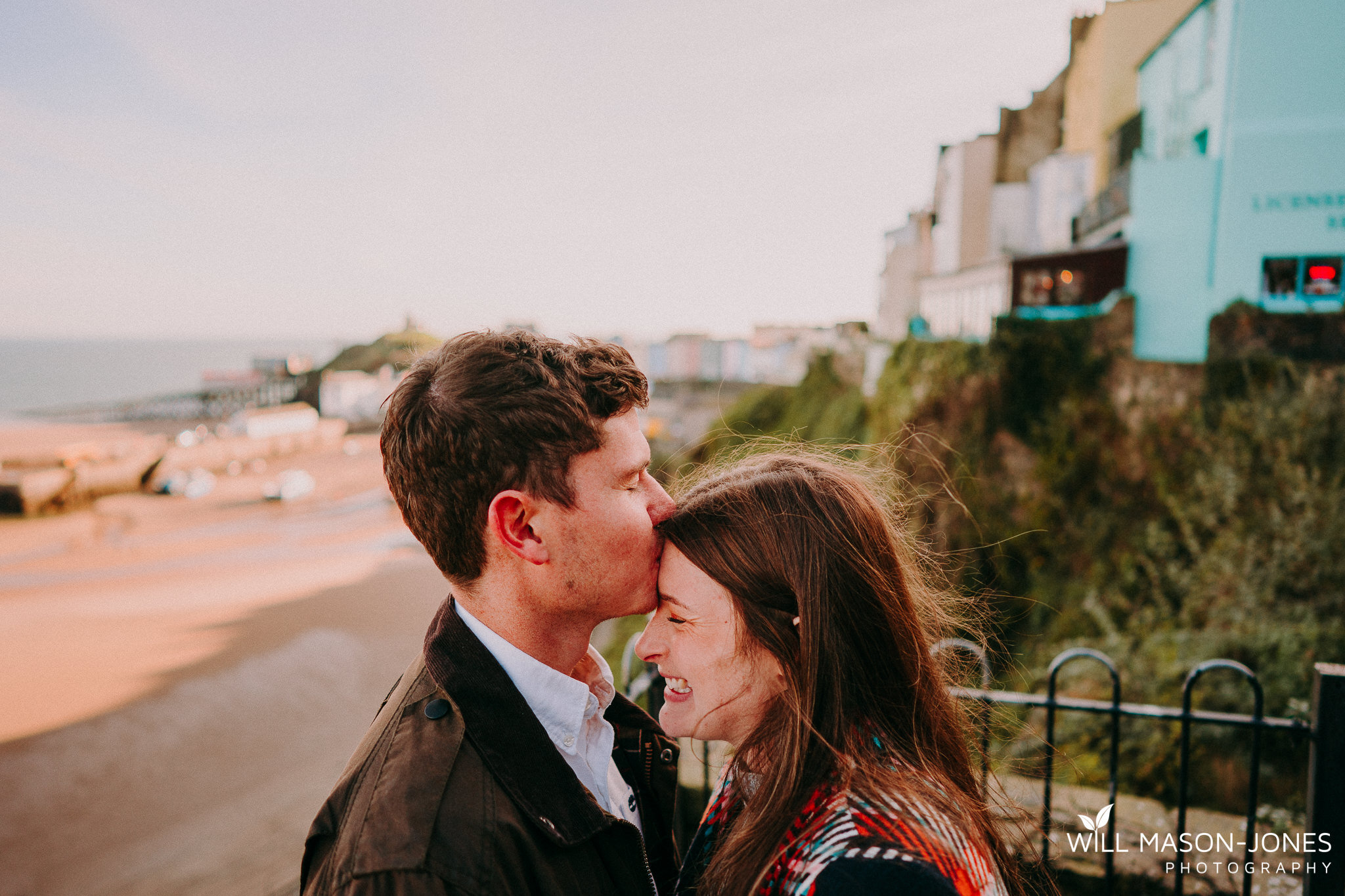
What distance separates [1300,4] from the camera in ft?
36.9

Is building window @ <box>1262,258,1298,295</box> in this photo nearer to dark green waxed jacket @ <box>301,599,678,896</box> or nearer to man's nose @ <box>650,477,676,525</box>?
man's nose @ <box>650,477,676,525</box>

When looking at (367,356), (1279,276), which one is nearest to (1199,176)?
(1279,276)

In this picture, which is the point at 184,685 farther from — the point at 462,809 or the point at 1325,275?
the point at 1325,275

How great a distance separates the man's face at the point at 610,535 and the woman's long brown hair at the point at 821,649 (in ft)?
0.38

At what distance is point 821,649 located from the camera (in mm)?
1528

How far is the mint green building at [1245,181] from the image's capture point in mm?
11414

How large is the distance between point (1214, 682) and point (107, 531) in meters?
39.7

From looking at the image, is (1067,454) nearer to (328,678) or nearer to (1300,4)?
(1300,4)

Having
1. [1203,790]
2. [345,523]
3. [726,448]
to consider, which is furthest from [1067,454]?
[345,523]

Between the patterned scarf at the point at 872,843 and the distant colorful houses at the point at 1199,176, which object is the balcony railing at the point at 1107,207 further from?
the patterned scarf at the point at 872,843

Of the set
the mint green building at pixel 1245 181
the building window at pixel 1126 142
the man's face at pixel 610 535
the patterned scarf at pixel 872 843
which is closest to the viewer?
the patterned scarf at pixel 872 843

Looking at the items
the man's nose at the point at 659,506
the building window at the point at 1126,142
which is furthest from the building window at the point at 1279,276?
the man's nose at the point at 659,506

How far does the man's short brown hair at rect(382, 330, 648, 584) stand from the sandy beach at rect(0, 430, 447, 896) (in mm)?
10528

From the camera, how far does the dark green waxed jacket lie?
1.27 m
